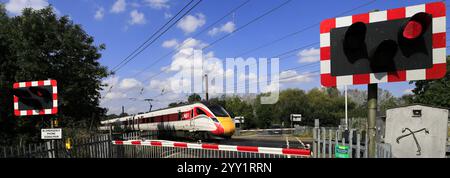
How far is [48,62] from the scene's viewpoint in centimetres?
1305

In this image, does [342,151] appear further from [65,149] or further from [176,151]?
[176,151]

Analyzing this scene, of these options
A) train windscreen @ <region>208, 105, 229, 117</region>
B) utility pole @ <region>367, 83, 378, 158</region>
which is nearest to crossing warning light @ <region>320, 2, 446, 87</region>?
utility pole @ <region>367, 83, 378, 158</region>

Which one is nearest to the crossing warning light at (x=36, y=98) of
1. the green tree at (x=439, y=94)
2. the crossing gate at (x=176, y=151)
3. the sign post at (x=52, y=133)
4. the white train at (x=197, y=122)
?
the sign post at (x=52, y=133)

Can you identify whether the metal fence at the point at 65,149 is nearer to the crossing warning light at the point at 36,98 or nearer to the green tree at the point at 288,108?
the crossing warning light at the point at 36,98

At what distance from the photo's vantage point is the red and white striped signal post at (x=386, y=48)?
2605 millimetres

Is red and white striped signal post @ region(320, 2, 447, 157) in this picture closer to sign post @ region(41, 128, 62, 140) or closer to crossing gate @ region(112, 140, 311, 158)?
crossing gate @ region(112, 140, 311, 158)

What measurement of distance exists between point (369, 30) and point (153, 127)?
27.7 m

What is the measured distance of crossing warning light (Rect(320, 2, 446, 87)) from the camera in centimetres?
260

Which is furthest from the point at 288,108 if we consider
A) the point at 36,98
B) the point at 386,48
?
the point at 386,48

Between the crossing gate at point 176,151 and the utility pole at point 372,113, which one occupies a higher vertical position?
the utility pole at point 372,113

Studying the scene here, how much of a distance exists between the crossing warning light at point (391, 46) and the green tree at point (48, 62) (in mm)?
11518
